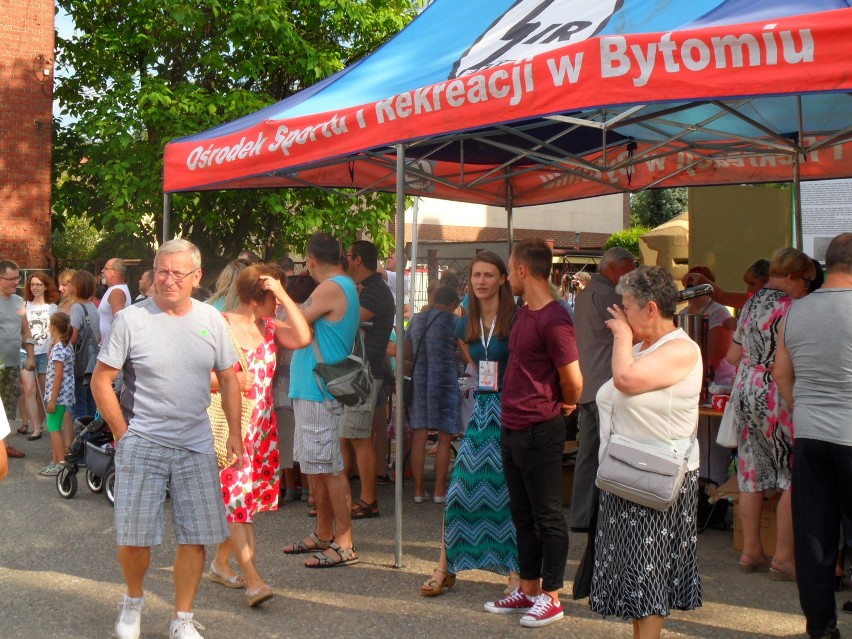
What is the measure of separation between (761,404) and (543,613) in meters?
Answer: 1.98

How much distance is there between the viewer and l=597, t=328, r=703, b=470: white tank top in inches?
156

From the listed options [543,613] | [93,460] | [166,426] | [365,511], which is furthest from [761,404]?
[93,460]

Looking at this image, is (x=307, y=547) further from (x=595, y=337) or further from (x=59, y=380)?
(x=59, y=380)

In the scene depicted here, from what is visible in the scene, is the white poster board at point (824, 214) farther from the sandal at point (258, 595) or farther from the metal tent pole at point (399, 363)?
the sandal at point (258, 595)

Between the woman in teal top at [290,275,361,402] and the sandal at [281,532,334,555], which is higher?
the woman in teal top at [290,275,361,402]

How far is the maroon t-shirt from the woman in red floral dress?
1.28m

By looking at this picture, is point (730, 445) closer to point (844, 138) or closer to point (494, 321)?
point (494, 321)

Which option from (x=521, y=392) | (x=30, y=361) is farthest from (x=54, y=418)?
(x=521, y=392)

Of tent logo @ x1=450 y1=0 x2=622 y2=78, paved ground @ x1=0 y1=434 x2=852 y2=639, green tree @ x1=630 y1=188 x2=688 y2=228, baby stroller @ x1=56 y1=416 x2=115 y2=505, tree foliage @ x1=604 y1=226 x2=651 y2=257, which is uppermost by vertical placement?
green tree @ x1=630 y1=188 x2=688 y2=228

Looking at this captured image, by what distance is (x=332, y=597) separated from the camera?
5.45 meters

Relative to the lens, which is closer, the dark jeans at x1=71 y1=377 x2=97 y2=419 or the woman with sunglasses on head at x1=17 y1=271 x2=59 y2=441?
the dark jeans at x1=71 y1=377 x2=97 y2=419

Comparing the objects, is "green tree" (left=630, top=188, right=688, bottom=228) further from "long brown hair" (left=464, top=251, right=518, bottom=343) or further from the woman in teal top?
"long brown hair" (left=464, top=251, right=518, bottom=343)

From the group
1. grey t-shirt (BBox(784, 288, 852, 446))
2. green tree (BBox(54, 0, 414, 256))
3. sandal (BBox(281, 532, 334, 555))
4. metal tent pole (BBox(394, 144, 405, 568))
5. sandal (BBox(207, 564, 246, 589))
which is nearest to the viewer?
grey t-shirt (BBox(784, 288, 852, 446))

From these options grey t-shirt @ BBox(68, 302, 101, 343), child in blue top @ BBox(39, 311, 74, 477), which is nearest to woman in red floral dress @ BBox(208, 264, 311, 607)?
child in blue top @ BBox(39, 311, 74, 477)
